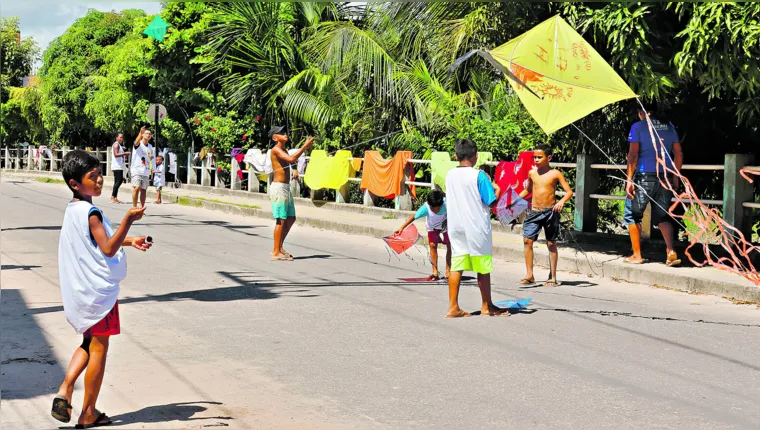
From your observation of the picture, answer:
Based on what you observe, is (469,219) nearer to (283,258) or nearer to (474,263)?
(474,263)

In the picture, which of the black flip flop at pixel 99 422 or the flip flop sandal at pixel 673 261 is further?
the flip flop sandal at pixel 673 261

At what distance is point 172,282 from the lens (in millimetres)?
11133

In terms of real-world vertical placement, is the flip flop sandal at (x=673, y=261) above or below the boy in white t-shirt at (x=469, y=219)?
below

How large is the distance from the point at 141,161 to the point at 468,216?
13.3m

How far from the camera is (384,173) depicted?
21172 millimetres

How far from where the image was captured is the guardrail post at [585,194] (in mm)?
15102

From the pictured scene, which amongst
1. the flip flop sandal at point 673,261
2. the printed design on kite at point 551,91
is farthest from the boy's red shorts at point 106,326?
the flip flop sandal at point 673,261

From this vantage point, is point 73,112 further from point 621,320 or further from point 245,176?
point 621,320

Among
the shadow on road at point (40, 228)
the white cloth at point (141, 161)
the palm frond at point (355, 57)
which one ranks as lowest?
the shadow on road at point (40, 228)

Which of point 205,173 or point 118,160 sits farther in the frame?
point 205,173

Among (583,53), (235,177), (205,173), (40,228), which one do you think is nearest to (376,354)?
(583,53)

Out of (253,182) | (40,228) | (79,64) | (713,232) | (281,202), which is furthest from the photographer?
(79,64)

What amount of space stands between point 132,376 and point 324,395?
138 centimetres

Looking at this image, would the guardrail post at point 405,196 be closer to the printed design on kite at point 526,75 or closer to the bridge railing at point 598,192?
the bridge railing at point 598,192
